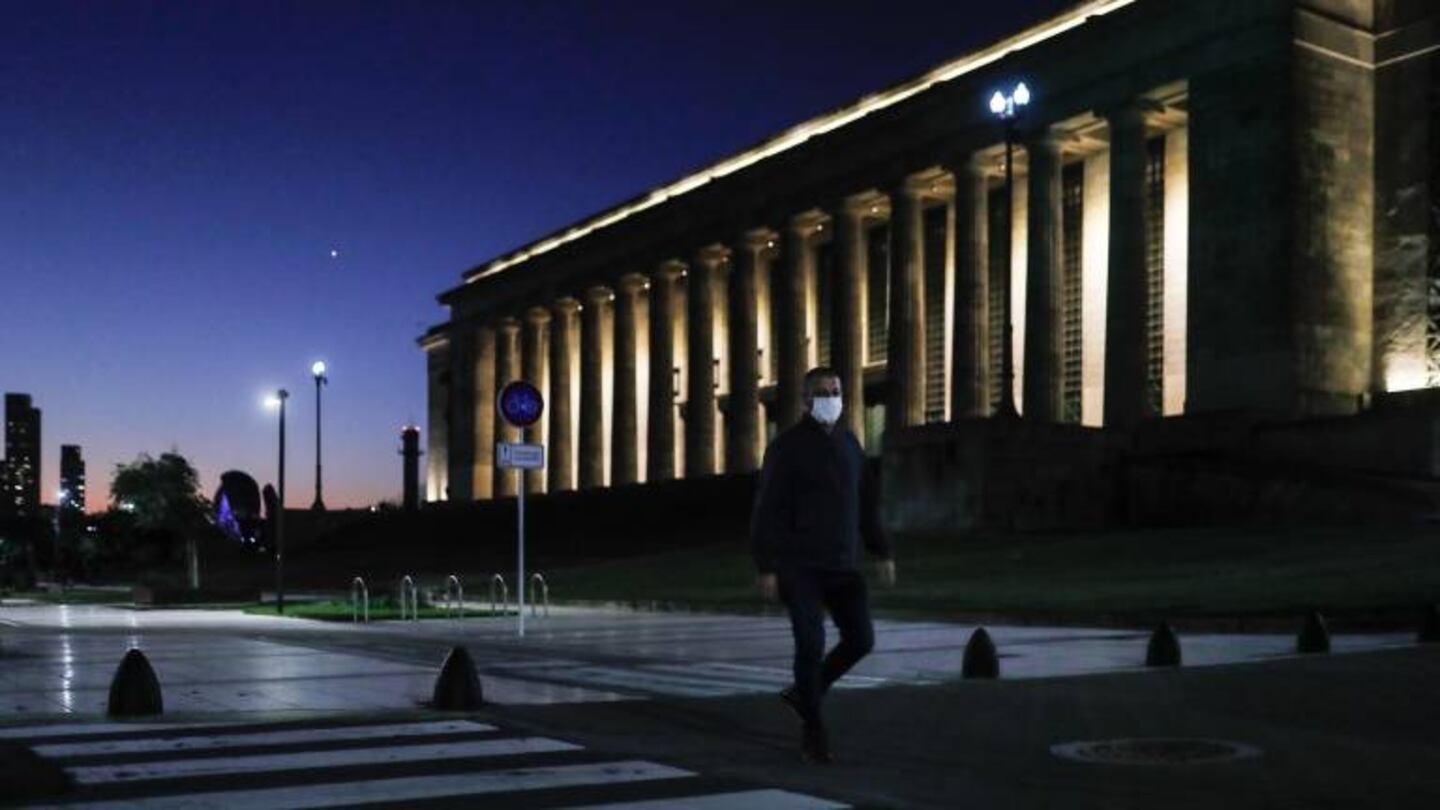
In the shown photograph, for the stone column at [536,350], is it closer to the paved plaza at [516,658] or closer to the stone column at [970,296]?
the stone column at [970,296]

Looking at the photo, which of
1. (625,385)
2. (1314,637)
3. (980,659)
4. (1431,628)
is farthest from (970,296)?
(980,659)

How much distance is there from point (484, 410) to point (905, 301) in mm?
41138

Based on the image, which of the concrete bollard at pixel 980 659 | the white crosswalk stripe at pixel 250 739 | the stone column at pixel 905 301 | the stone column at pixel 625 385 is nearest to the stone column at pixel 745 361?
the stone column at pixel 625 385

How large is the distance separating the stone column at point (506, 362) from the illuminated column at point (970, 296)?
40.7m

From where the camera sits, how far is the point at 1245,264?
5028 cm

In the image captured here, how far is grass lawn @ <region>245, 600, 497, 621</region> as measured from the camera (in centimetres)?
3089

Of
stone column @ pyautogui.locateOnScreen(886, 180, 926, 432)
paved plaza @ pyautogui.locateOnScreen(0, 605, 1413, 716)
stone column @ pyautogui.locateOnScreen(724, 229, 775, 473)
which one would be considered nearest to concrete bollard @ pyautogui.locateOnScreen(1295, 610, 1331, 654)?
paved plaza @ pyautogui.locateOnScreen(0, 605, 1413, 716)

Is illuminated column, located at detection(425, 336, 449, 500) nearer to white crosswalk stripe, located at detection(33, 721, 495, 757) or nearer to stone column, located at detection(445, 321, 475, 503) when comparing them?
stone column, located at detection(445, 321, 475, 503)

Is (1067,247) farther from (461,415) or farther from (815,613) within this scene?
(815,613)

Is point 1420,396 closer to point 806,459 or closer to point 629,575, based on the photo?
point 629,575

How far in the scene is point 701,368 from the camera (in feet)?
254

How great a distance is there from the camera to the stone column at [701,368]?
76750 mm

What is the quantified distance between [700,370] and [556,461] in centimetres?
1833

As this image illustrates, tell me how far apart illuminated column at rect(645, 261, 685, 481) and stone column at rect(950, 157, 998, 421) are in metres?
22.2
